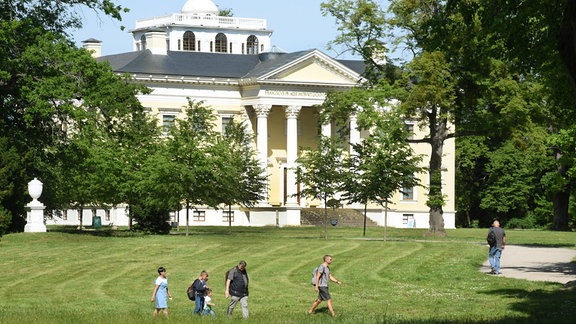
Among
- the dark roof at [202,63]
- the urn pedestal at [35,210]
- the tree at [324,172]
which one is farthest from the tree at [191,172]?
the dark roof at [202,63]

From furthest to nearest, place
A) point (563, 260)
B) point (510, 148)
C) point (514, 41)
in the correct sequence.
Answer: point (510, 148), point (563, 260), point (514, 41)

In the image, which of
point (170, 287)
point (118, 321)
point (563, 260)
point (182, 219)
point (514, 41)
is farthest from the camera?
point (182, 219)

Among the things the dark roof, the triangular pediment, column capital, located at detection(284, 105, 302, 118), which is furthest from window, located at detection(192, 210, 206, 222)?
the triangular pediment

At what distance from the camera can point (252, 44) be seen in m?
150

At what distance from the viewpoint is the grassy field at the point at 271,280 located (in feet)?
106

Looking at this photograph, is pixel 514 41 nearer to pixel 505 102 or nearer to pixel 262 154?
pixel 505 102

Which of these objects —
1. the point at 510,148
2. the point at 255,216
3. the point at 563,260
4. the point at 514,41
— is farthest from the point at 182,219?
the point at 514,41

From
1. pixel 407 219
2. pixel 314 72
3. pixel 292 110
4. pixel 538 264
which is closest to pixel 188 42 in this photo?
pixel 407 219

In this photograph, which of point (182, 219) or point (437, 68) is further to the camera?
point (182, 219)

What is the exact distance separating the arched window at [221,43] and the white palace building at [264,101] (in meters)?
37.2

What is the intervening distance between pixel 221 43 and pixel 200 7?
5127 millimetres

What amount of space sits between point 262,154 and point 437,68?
35271 mm

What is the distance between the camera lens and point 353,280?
4512 cm

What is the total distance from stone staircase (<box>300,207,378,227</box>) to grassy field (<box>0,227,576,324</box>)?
105 ft
